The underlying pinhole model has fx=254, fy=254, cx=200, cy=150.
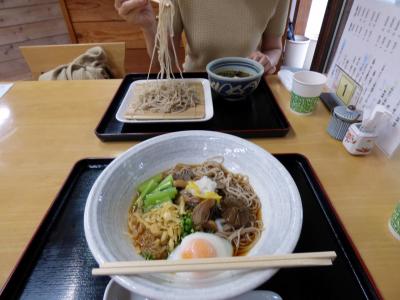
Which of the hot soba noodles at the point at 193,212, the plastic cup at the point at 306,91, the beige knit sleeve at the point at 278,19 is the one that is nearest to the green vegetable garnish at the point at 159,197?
the hot soba noodles at the point at 193,212

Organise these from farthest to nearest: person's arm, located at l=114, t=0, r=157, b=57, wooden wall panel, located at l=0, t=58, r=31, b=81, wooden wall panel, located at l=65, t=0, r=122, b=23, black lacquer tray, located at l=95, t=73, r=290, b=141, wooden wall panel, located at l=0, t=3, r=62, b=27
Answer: wooden wall panel, located at l=0, t=58, r=31, b=81 < wooden wall panel, located at l=0, t=3, r=62, b=27 < wooden wall panel, located at l=65, t=0, r=122, b=23 < person's arm, located at l=114, t=0, r=157, b=57 < black lacquer tray, located at l=95, t=73, r=290, b=141

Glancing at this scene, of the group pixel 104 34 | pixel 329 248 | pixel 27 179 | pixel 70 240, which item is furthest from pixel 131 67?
pixel 329 248

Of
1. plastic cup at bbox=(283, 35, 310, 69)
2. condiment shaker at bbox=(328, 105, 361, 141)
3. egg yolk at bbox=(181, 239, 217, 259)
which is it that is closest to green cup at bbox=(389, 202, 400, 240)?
condiment shaker at bbox=(328, 105, 361, 141)

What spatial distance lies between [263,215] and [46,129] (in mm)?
1084

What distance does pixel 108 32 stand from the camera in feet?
11.3

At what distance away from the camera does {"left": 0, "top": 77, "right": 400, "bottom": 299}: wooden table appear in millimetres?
750

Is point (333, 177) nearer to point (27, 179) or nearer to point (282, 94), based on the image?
point (282, 94)

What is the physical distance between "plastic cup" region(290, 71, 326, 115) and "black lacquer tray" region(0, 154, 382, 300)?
499 mm

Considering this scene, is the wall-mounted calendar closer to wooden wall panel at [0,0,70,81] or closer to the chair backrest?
the chair backrest

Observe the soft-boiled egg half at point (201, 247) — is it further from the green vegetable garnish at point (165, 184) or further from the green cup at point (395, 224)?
the green cup at point (395, 224)

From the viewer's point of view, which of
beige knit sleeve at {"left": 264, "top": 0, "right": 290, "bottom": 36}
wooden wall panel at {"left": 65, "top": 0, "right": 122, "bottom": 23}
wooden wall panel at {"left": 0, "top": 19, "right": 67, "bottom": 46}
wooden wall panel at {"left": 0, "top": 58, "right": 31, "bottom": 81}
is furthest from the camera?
wooden wall panel at {"left": 0, "top": 58, "right": 31, "bottom": 81}

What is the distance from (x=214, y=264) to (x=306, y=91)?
930 mm

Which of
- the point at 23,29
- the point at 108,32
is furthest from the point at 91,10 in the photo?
the point at 23,29

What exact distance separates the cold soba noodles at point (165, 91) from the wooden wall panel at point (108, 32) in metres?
2.34
